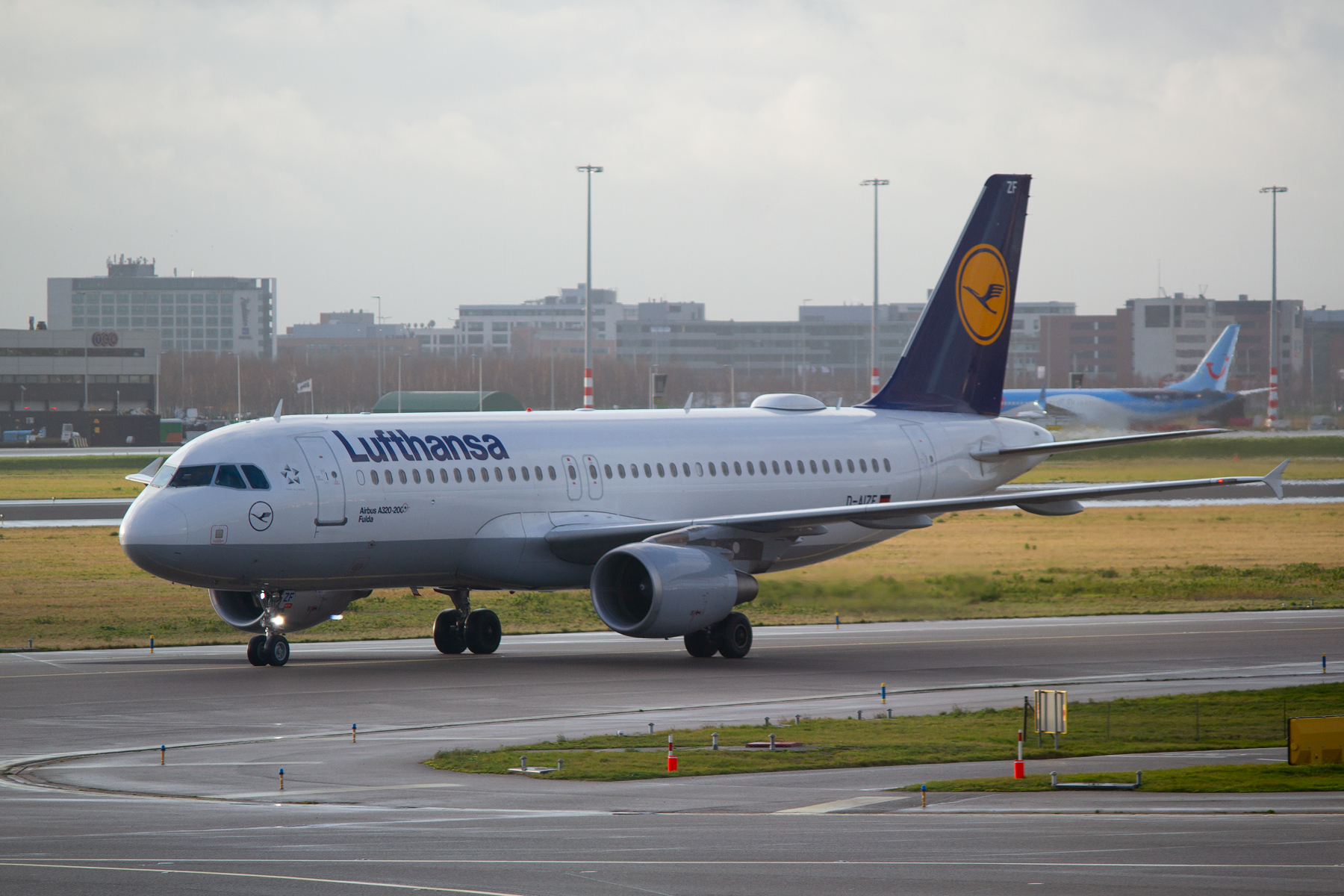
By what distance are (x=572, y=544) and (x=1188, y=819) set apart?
678 inches

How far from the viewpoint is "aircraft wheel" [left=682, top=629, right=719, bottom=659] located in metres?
32.5

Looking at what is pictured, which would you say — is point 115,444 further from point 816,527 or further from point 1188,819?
point 1188,819

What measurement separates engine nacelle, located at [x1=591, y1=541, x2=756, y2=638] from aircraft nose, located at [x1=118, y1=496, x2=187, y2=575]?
7447 millimetres

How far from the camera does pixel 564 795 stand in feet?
60.4

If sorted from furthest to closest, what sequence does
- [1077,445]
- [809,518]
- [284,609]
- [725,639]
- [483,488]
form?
[1077,445] → [725,639] → [483,488] → [284,609] → [809,518]

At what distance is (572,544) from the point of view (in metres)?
32.1

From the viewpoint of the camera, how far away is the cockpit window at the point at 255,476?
29.8 m

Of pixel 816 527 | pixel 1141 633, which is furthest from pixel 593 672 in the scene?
pixel 1141 633

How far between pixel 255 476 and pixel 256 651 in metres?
3.63

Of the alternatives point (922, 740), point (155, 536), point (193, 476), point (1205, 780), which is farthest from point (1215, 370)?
point (1205, 780)

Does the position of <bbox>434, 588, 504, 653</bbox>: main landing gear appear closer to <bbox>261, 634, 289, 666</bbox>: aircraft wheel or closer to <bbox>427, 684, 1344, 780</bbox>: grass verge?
<bbox>261, 634, 289, 666</bbox>: aircraft wheel

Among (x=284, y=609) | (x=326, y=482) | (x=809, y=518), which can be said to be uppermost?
(x=326, y=482)

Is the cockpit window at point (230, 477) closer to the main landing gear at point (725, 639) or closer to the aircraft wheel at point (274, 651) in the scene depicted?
the aircraft wheel at point (274, 651)

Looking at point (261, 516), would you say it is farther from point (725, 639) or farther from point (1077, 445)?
point (1077, 445)
